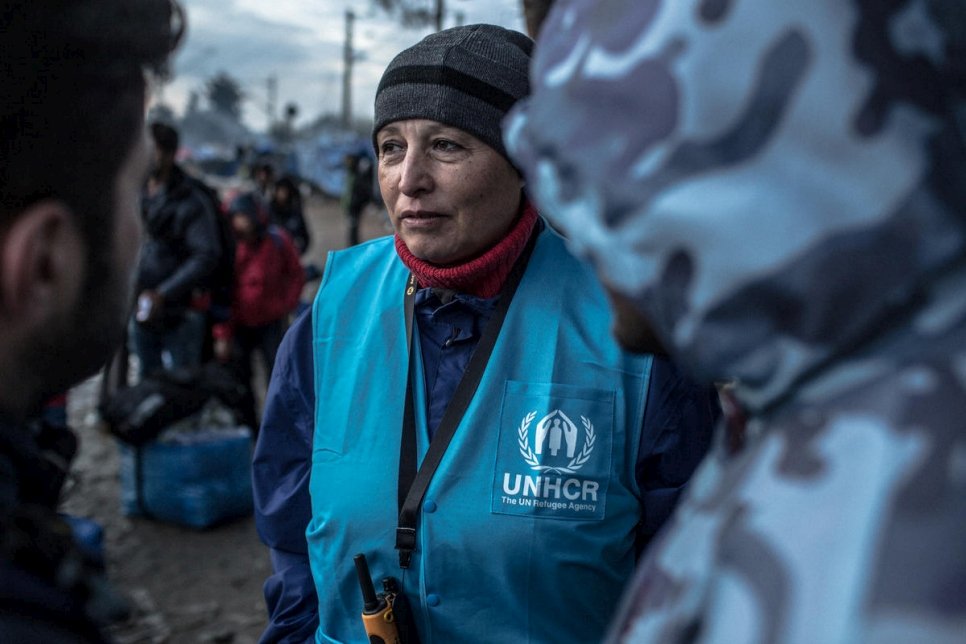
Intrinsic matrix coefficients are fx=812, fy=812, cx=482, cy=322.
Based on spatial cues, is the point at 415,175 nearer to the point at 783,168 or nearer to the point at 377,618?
the point at 377,618

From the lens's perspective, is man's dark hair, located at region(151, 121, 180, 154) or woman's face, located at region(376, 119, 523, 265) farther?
→ man's dark hair, located at region(151, 121, 180, 154)

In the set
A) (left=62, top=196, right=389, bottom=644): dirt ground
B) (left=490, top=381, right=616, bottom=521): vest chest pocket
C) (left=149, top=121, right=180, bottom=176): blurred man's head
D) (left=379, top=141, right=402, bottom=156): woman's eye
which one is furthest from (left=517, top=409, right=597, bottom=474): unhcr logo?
(left=149, top=121, right=180, bottom=176): blurred man's head

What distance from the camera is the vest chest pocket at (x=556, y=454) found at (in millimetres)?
1525

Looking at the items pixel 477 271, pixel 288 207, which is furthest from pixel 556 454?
pixel 288 207

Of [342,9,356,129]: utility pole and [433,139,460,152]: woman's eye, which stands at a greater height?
[342,9,356,129]: utility pole

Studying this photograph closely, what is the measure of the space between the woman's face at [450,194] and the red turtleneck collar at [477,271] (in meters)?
0.03

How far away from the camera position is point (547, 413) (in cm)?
156

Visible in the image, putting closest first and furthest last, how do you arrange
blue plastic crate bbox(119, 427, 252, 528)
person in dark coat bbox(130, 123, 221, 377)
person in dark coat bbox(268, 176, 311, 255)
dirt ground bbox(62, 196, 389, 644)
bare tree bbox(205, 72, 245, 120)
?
dirt ground bbox(62, 196, 389, 644), blue plastic crate bbox(119, 427, 252, 528), person in dark coat bbox(130, 123, 221, 377), person in dark coat bbox(268, 176, 311, 255), bare tree bbox(205, 72, 245, 120)

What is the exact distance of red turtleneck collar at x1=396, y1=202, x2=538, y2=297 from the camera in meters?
1.73

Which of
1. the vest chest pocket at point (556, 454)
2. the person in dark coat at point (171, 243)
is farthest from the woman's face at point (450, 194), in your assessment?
the person in dark coat at point (171, 243)

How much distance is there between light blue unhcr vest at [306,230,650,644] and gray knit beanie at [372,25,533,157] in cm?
39

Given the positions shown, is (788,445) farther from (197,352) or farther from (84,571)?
(197,352)

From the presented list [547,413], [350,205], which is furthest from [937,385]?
[350,205]

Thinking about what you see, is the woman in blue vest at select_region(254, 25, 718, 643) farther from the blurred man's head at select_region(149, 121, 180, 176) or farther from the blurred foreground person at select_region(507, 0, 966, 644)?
the blurred man's head at select_region(149, 121, 180, 176)
